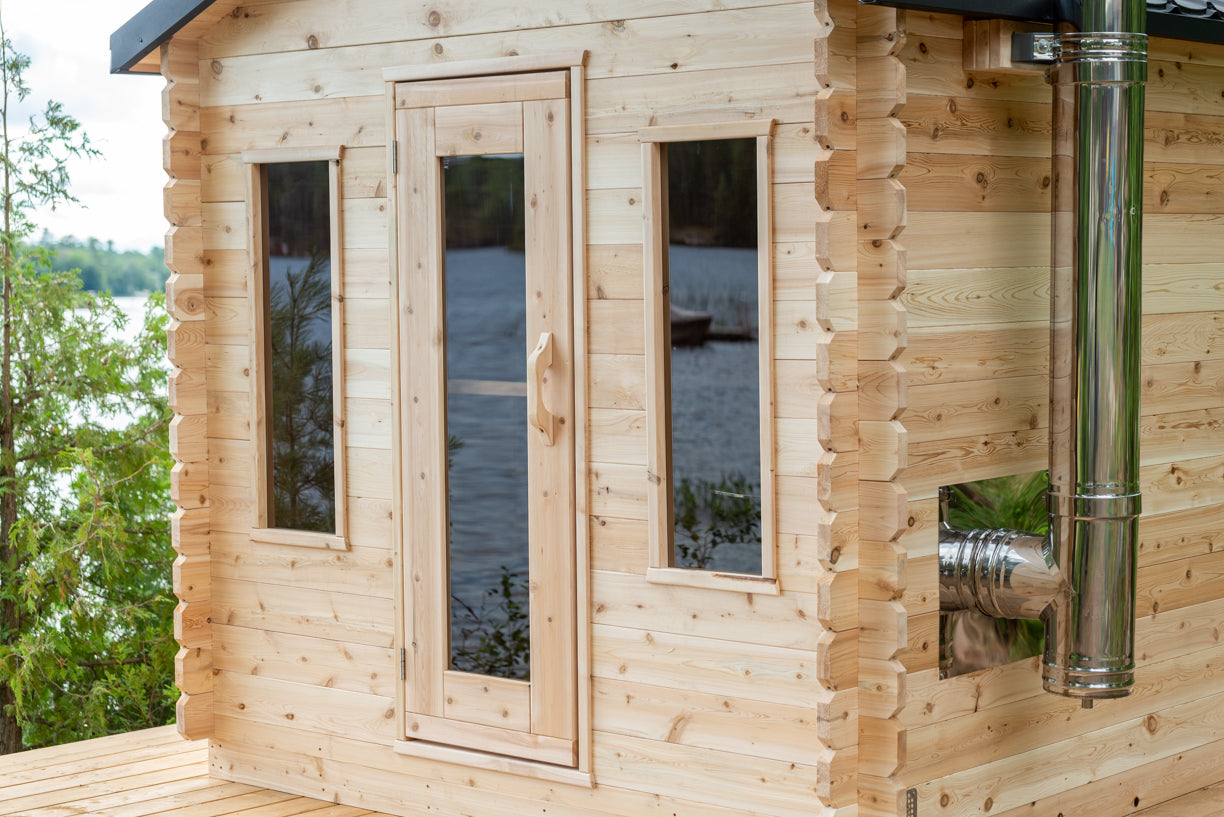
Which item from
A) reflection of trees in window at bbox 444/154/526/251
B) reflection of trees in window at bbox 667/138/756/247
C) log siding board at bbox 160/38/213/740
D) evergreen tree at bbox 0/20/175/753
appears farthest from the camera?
evergreen tree at bbox 0/20/175/753

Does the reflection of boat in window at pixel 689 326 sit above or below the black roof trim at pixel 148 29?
below

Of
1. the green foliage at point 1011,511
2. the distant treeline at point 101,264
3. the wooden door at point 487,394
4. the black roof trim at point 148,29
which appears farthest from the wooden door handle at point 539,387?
the distant treeline at point 101,264

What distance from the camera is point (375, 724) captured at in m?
4.93

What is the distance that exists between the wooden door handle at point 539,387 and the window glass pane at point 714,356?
39 centimetres

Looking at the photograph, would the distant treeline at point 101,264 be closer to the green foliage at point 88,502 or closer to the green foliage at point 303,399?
the green foliage at point 88,502

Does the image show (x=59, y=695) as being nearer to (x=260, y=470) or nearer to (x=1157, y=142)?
(x=260, y=470)

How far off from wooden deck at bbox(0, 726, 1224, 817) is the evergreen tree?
4.77ft

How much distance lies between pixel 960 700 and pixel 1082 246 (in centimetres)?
131

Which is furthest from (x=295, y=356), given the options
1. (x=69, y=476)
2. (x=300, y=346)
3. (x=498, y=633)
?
(x=69, y=476)

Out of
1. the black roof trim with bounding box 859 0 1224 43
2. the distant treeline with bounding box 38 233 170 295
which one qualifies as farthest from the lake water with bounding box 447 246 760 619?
the distant treeline with bounding box 38 233 170 295

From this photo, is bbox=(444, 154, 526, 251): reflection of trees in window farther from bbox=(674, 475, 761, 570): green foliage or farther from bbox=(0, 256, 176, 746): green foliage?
bbox=(0, 256, 176, 746): green foliage

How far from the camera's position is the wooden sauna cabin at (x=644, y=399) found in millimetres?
4000

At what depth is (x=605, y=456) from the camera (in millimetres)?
4383

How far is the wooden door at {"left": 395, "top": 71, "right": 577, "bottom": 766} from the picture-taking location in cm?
445
